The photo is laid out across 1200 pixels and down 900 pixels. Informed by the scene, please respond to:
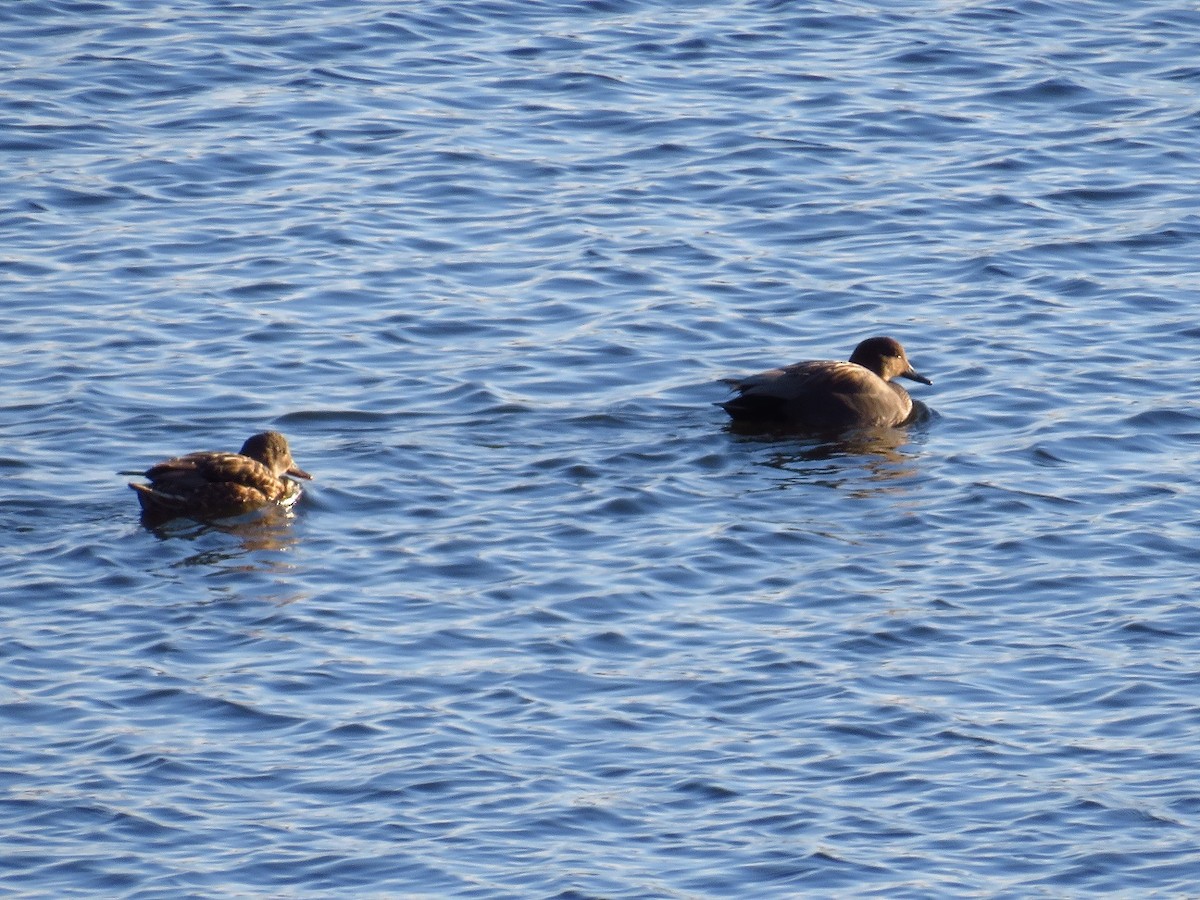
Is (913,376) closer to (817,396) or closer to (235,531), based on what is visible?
(817,396)

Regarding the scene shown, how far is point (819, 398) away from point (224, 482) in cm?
401

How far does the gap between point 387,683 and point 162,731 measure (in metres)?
1.16

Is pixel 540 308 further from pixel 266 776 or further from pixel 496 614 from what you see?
pixel 266 776

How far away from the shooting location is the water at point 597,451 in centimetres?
1024

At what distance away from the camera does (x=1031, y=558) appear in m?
13.3

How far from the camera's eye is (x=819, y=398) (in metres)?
15.3

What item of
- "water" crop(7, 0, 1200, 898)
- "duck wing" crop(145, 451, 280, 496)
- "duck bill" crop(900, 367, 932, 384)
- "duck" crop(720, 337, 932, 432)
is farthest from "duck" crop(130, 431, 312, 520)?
"duck bill" crop(900, 367, 932, 384)

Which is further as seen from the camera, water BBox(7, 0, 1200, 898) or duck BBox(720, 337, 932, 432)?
duck BBox(720, 337, 932, 432)

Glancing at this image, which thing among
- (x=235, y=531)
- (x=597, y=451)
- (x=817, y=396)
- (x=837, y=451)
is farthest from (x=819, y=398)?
(x=235, y=531)

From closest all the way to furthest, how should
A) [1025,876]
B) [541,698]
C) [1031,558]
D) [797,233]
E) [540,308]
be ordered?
[1025,876]
[541,698]
[1031,558]
[540,308]
[797,233]

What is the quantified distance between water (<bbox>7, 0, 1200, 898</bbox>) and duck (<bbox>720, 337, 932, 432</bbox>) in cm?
22

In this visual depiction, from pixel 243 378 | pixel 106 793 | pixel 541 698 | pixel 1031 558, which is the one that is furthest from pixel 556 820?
pixel 243 378

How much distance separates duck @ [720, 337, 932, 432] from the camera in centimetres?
1520

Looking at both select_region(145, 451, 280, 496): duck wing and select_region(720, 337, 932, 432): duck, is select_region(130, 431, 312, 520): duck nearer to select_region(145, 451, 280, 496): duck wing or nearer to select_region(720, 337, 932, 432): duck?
select_region(145, 451, 280, 496): duck wing
